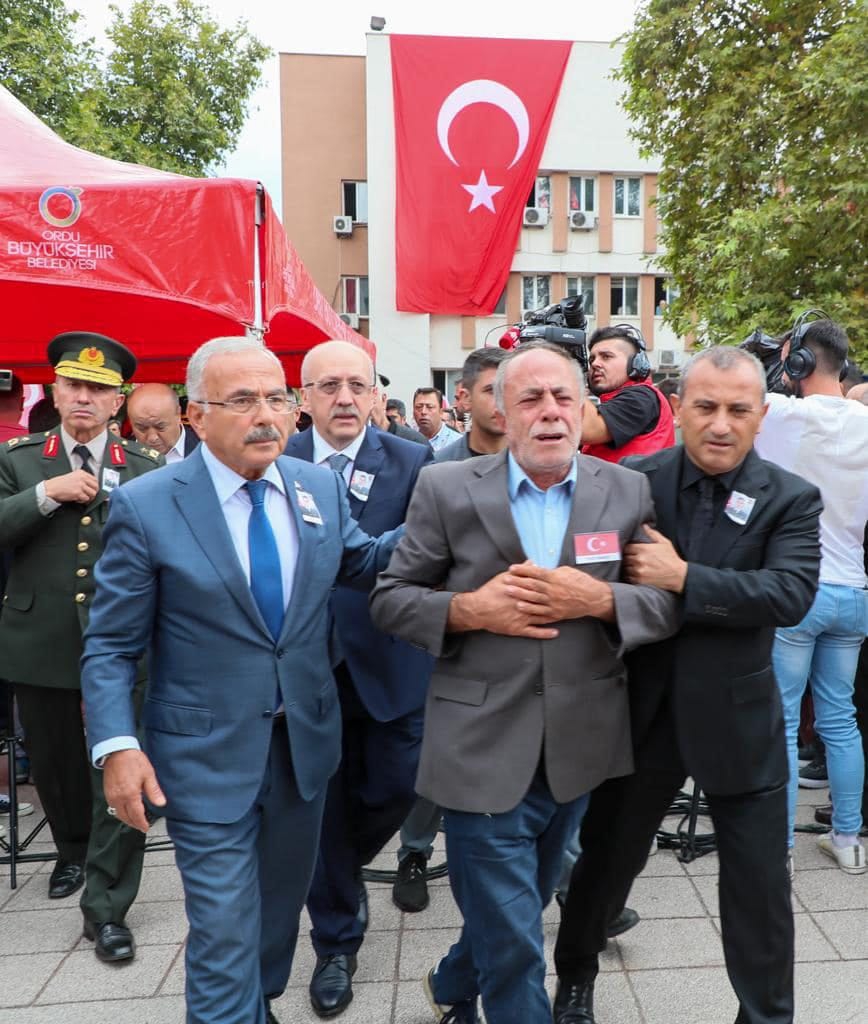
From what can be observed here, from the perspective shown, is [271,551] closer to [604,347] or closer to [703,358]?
[703,358]

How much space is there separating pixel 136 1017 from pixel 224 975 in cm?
101

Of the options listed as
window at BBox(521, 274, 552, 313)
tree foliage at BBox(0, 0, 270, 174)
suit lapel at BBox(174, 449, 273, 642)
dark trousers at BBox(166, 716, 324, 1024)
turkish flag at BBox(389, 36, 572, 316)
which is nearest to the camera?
dark trousers at BBox(166, 716, 324, 1024)

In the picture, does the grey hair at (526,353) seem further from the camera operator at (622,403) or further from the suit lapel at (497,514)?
the camera operator at (622,403)

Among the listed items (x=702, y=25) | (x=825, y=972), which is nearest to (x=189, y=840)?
(x=825, y=972)

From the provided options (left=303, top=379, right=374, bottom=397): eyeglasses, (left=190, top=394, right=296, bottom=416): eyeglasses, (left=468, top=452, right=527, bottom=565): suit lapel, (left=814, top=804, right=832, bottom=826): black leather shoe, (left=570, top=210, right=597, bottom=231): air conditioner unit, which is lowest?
(left=814, top=804, right=832, bottom=826): black leather shoe

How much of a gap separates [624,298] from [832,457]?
24.5 metres

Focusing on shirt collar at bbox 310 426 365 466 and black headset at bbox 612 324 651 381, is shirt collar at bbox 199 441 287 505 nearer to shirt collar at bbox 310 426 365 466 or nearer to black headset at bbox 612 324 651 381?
shirt collar at bbox 310 426 365 466

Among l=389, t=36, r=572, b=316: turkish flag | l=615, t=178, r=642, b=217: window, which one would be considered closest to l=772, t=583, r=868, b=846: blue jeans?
l=389, t=36, r=572, b=316: turkish flag

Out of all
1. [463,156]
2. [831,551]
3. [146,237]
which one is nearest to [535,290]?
[463,156]

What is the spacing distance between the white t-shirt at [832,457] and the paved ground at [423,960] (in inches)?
54.9

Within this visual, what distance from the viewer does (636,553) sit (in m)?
2.42

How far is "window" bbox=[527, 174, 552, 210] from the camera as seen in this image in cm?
2612

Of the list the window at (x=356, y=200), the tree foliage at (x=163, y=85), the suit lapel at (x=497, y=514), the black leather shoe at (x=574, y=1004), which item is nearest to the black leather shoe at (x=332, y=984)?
the black leather shoe at (x=574, y=1004)

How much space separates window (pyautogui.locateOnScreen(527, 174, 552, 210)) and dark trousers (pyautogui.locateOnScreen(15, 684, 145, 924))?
24.8m
